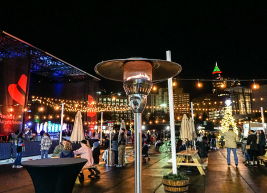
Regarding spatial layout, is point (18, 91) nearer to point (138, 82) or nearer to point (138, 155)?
point (138, 82)

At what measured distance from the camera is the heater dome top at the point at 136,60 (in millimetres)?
2260

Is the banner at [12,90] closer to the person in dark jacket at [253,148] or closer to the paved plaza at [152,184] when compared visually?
the paved plaza at [152,184]

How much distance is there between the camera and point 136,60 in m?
2.17

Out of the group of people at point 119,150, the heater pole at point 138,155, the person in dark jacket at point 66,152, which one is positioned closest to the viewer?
the heater pole at point 138,155

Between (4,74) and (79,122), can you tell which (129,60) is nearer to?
(79,122)

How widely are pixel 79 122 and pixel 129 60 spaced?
24.7 ft

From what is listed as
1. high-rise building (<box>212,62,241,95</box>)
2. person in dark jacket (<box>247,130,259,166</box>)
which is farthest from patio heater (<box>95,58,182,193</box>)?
high-rise building (<box>212,62,241,95</box>)

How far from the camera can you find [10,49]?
61.5 feet

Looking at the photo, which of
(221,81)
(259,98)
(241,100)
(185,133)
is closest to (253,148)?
(185,133)

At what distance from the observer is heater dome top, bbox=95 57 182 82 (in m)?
2.26

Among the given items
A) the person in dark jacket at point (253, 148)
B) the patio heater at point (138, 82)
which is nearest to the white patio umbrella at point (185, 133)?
the person in dark jacket at point (253, 148)

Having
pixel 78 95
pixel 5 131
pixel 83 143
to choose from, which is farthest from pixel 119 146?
pixel 78 95

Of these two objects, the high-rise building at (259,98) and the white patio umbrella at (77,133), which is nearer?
the white patio umbrella at (77,133)

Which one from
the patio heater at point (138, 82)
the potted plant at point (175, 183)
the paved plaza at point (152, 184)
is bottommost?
the paved plaza at point (152, 184)
